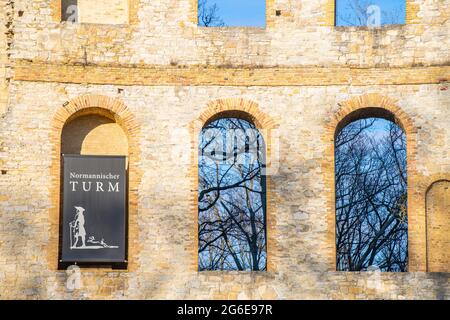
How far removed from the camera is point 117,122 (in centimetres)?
2622

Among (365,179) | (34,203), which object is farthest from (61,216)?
(365,179)

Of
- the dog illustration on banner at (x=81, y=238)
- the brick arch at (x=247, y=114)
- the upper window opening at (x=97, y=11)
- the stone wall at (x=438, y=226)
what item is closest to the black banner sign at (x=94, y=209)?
the dog illustration on banner at (x=81, y=238)

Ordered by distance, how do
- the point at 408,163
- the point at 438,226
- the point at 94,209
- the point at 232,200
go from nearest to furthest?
the point at 94,209 < the point at 438,226 < the point at 408,163 < the point at 232,200

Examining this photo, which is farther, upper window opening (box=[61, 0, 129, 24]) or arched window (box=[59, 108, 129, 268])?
upper window opening (box=[61, 0, 129, 24])

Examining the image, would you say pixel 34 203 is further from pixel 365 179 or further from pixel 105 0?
pixel 365 179

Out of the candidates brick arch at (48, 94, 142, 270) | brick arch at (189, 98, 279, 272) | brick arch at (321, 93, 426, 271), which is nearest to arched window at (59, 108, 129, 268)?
brick arch at (48, 94, 142, 270)

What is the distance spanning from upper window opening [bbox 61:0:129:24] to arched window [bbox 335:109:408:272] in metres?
12.6

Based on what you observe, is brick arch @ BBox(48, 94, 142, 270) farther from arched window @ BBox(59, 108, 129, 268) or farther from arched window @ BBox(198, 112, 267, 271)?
arched window @ BBox(198, 112, 267, 271)

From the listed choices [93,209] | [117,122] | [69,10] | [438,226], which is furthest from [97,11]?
[438,226]

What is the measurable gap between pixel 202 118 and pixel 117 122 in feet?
5.77

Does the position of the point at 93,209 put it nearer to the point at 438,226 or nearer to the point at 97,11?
the point at 97,11

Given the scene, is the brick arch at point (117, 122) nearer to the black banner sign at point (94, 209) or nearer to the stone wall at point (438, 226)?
the black banner sign at point (94, 209)

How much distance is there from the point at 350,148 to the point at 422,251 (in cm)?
1449

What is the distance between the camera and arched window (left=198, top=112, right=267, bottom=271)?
37.6 meters
